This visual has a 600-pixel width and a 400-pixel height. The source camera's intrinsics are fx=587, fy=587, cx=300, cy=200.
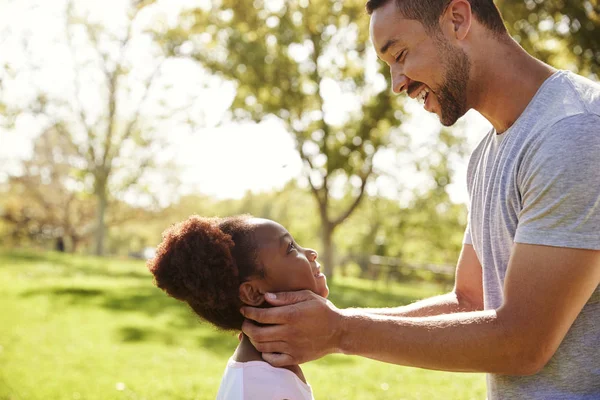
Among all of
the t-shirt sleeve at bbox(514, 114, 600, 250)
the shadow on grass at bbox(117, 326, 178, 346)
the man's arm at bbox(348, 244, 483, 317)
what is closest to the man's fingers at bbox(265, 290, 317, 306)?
A: the man's arm at bbox(348, 244, 483, 317)

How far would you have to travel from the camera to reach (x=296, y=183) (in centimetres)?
2511

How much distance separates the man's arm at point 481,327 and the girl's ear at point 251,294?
1.19 feet

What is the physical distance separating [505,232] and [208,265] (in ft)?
3.76

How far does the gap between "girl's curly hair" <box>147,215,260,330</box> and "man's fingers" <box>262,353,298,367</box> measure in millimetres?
324

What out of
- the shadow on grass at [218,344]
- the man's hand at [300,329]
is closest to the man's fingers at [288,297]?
the man's hand at [300,329]

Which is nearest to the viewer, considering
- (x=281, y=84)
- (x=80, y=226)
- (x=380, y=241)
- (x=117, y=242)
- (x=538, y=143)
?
(x=538, y=143)

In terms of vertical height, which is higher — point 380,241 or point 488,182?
point 488,182

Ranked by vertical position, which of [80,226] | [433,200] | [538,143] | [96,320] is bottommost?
[80,226]

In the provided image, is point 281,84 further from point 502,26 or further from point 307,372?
point 502,26

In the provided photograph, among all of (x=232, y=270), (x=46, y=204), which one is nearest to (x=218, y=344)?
(x=232, y=270)

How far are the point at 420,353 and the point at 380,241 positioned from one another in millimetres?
39252

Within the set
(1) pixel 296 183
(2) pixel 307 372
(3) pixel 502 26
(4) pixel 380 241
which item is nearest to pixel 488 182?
(3) pixel 502 26

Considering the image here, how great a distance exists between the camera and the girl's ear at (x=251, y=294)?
2438 mm

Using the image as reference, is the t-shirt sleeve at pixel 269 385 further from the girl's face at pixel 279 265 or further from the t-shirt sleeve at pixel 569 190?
the t-shirt sleeve at pixel 569 190
